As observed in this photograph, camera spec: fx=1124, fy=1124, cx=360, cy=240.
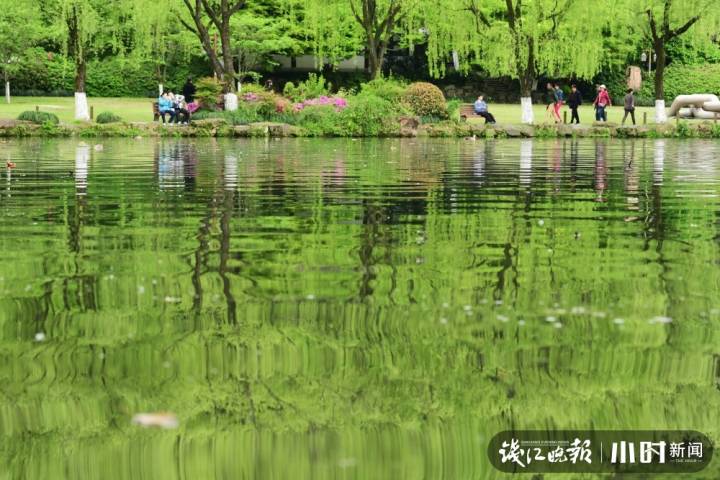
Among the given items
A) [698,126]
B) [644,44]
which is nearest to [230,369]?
[698,126]

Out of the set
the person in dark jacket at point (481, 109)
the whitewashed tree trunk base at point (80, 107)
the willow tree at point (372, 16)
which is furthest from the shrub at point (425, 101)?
the whitewashed tree trunk base at point (80, 107)

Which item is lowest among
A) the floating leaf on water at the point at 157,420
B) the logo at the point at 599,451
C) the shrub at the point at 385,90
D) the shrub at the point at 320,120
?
the logo at the point at 599,451

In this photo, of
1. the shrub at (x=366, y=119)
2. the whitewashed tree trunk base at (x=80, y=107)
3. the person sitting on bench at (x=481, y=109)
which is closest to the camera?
the shrub at (x=366, y=119)

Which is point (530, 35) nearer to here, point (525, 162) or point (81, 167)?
point (525, 162)

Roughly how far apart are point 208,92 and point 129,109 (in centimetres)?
1090

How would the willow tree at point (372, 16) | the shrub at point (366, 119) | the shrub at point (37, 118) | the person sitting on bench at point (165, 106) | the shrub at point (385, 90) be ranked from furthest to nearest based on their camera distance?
the willow tree at point (372, 16) < the shrub at point (385, 90) < the person sitting on bench at point (165, 106) < the shrub at point (366, 119) < the shrub at point (37, 118)

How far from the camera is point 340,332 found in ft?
18.2

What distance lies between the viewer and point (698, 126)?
39344mm

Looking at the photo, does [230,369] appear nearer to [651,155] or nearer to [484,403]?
[484,403]

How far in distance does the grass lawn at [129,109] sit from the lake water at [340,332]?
35.3 m

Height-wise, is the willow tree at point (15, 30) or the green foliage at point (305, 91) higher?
the willow tree at point (15, 30)

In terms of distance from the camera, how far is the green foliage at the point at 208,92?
4253 cm

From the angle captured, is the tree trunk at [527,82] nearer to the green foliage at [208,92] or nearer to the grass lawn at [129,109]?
the grass lawn at [129,109]

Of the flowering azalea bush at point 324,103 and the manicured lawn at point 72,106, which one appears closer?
the flowering azalea bush at point 324,103
